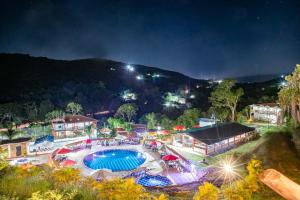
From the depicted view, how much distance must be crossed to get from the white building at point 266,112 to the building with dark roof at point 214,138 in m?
7.16

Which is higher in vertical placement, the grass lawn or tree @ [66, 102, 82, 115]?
tree @ [66, 102, 82, 115]

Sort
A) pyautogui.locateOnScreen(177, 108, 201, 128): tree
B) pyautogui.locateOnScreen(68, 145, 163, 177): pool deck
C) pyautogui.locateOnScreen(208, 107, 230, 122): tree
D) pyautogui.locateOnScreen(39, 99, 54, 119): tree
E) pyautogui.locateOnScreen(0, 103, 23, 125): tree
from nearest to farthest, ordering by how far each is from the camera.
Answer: pyautogui.locateOnScreen(68, 145, 163, 177): pool deck < pyautogui.locateOnScreen(177, 108, 201, 128): tree < pyautogui.locateOnScreen(208, 107, 230, 122): tree < pyautogui.locateOnScreen(0, 103, 23, 125): tree < pyautogui.locateOnScreen(39, 99, 54, 119): tree

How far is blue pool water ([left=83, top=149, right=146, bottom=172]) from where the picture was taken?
22703 mm

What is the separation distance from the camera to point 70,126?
33.2 m

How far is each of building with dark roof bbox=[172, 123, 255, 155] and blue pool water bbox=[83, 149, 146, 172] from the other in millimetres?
4822

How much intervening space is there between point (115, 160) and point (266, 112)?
2200 centimetres

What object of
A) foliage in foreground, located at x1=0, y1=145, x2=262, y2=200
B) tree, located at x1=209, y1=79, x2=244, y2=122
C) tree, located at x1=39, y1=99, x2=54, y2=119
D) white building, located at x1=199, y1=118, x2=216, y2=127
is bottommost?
white building, located at x1=199, y1=118, x2=216, y2=127

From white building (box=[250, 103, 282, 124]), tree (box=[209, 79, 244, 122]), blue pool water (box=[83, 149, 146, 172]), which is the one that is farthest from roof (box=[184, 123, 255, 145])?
white building (box=[250, 103, 282, 124])

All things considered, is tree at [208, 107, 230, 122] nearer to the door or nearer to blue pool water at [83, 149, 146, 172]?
blue pool water at [83, 149, 146, 172]

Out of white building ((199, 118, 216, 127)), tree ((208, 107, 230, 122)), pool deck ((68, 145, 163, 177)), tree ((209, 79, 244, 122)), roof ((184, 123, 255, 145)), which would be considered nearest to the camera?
pool deck ((68, 145, 163, 177))

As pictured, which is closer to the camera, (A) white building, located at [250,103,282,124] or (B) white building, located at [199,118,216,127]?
(B) white building, located at [199,118,216,127]

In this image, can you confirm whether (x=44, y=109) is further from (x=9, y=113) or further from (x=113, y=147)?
(x=113, y=147)

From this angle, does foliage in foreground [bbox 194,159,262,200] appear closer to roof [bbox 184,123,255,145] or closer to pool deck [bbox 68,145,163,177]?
pool deck [bbox 68,145,163,177]

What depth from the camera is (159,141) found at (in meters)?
27.4
